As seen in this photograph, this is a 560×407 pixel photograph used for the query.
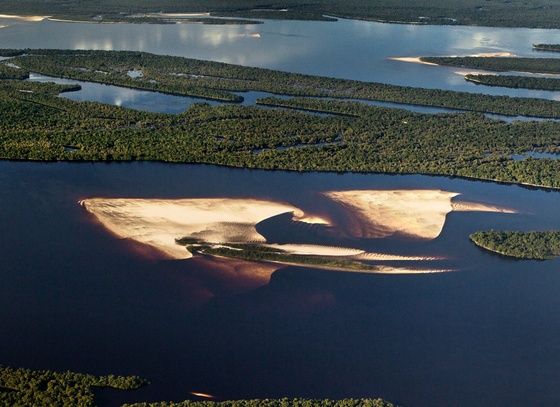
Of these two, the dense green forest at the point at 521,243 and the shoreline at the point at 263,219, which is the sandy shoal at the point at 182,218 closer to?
the shoreline at the point at 263,219

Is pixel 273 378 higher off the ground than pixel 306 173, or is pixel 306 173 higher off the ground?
pixel 306 173

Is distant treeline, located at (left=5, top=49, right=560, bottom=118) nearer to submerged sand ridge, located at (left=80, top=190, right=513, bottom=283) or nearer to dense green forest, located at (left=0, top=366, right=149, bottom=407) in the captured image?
submerged sand ridge, located at (left=80, top=190, right=513, bottom=283)

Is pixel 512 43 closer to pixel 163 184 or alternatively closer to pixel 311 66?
pixel 311 66

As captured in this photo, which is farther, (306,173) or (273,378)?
(306,173)

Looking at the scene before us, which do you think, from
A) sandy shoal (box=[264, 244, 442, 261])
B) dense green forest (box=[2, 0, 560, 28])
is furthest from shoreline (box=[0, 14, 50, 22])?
sandy shoal (box=[264, 244, 442, 261])

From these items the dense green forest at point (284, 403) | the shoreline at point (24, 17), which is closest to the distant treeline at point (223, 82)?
the shoreline at point (24, 17)

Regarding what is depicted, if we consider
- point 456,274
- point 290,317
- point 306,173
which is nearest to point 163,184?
point 306,173

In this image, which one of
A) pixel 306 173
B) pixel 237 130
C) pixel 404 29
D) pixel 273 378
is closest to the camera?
pixel 273 378

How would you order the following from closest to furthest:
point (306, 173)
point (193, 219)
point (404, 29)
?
point (193, 219), point (306, 173), point (404, 29)
